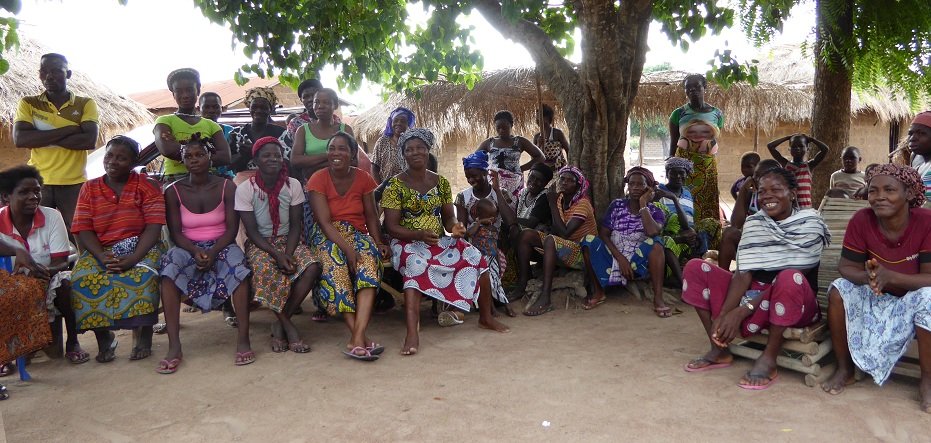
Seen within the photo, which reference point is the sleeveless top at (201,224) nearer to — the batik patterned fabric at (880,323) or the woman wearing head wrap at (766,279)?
the woman wearing head wrap at (766,279)

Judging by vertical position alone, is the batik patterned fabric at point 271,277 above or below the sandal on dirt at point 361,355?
above

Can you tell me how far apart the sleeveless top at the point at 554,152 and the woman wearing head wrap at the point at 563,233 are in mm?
1760

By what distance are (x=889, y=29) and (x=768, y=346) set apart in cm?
311

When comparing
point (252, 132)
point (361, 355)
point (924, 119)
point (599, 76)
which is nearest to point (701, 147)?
point (599, 76)

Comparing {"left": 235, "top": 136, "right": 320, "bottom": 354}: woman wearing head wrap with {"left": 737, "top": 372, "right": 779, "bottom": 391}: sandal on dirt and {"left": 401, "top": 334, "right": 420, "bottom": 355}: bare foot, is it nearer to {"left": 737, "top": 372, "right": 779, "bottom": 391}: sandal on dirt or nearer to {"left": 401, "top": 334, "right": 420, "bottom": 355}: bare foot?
{"left": 401, "top": 334, "right": 420, "bottom": 355}: bare foot

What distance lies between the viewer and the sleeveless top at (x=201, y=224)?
4.19 m

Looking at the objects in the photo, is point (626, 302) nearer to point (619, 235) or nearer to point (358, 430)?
point (619, 235)

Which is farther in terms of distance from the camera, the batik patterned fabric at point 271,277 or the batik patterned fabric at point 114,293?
the batik patterned fabric at point 271,277

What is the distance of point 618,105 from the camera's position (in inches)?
216

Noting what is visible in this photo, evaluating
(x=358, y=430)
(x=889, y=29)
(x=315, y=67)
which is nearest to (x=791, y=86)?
(x=889, y=29)

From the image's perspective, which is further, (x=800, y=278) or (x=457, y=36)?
(x=457, y=36)

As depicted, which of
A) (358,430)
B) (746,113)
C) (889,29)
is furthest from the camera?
(746,113)

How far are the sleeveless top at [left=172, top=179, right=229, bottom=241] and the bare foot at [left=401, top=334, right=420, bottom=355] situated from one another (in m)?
1.42

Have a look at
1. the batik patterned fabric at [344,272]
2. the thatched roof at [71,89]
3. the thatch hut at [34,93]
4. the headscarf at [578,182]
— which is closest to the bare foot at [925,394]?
the headscarf at [578,182]
